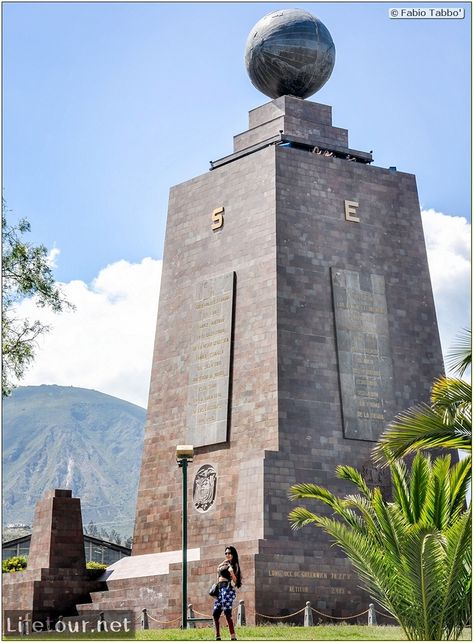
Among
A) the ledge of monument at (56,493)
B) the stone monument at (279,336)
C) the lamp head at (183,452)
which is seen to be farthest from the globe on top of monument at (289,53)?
the lamp head at (183,452)

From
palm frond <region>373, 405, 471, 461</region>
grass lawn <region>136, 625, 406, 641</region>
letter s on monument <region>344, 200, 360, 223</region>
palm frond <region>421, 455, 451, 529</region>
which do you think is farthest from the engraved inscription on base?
palm frond <region>373, 405, 471, 461</region>

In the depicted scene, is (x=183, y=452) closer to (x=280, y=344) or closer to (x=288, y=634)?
(x=288, y=634)

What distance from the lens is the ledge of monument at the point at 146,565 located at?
32.2 m

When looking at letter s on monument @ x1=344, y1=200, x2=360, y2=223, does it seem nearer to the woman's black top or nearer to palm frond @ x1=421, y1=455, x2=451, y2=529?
palm frond @ x1=421, y1=455, x2=451, y2=529

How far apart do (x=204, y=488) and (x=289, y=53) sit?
483 inches

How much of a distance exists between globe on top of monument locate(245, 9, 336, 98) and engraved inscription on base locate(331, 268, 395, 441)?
5.81 meters

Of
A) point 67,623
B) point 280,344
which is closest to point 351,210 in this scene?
point 280,344

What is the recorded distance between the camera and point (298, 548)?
100 feet

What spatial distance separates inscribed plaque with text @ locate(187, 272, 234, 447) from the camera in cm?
3359

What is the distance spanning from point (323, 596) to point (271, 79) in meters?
14.8

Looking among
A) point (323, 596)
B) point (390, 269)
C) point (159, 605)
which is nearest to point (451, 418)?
point (323, 596)

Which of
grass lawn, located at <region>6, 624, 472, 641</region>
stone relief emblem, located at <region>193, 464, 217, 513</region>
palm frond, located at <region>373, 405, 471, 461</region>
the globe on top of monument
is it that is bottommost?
grass lawn, located at <region>6, 624, 472, 641</region>

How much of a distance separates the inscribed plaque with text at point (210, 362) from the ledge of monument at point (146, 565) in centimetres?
304

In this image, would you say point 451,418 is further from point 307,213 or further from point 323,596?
point 307,213
